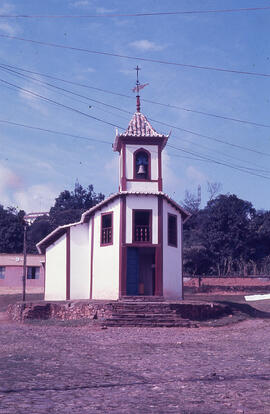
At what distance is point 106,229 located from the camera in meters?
Result: 23.7

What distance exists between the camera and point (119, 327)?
17.8 metres

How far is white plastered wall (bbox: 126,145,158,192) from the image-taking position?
23703 mm

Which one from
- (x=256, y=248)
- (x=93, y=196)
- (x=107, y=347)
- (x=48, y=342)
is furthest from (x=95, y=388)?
(x=93, y=196)

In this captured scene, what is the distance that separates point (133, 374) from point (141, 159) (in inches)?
661

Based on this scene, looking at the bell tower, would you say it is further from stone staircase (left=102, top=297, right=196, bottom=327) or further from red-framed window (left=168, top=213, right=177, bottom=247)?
stone staircase (left=102, top=297, right=196, bottom=327)

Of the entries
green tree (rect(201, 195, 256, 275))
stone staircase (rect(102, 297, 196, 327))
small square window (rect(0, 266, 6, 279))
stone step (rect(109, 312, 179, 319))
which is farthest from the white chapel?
green tree (rect(201, 195, 256, 275))

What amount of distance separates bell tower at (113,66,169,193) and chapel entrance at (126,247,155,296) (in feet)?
10.3

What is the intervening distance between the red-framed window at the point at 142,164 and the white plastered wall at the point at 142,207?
4.38 feet

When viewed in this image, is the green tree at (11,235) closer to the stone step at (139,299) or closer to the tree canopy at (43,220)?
the tree canopy at (43,220)

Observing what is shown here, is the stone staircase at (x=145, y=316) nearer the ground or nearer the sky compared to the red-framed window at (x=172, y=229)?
nearer the ground

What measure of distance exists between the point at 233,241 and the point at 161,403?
43216 mm

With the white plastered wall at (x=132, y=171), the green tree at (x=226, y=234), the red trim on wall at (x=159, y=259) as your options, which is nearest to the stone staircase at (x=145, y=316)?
the red trim on wall at (x=159, y=259)

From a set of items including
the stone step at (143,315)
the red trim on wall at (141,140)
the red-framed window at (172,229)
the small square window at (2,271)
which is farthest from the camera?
the small square window at (2,271)

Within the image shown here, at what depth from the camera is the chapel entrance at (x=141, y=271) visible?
2247 cm
